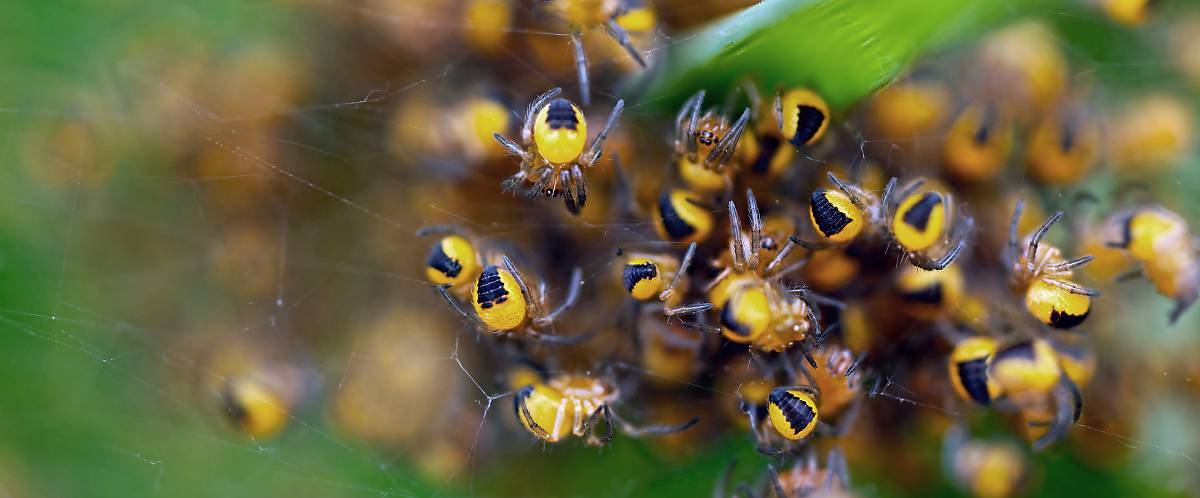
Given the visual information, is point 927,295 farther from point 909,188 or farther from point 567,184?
point 567,184

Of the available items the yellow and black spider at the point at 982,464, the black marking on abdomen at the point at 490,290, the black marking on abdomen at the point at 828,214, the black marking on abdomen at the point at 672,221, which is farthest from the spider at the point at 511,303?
the yellow and black spider at the point at 982,464

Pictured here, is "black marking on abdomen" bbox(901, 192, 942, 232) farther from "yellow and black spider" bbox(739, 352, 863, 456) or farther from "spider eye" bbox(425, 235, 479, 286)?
"spider eye" bbox(425, 235, 479, 286)

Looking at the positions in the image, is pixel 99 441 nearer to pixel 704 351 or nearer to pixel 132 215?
pixel 132 215

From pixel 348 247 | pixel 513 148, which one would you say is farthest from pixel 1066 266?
pixel 348 247

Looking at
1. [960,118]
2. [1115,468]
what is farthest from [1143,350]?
[960,118]

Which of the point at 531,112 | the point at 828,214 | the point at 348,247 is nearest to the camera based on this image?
the point at 828,214
